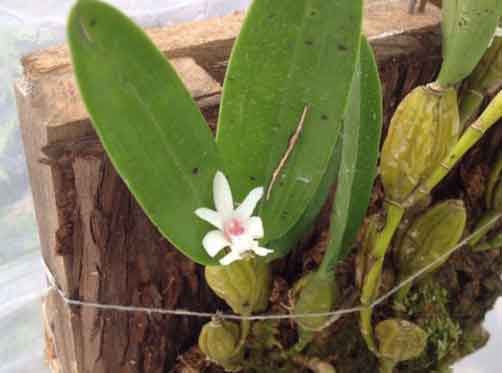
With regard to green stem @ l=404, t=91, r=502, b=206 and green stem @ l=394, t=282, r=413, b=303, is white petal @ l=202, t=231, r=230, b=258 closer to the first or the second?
green stem @ l=404, t=91, r=502, b=206


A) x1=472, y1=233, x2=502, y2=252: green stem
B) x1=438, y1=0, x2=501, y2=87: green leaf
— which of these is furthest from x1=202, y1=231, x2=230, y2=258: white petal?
x1=472, y1=233, x2=502, y2=252: green stem

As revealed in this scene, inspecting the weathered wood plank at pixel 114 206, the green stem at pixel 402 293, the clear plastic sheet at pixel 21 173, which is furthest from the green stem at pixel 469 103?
the clear plastic sheet at pixel 21 173

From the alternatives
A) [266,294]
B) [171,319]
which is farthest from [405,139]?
[171,319]

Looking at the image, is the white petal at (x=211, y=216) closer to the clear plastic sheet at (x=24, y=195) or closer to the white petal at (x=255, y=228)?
the white petal at (x=255, y=228)

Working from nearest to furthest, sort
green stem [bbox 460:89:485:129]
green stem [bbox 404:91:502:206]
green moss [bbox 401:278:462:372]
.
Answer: green stem [bbox 404:91:502:206]
green stem [bbox 460:89:485:129]
green moss [bbox 401:278:462:372]

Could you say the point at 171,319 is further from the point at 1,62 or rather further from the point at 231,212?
the point at 1,62

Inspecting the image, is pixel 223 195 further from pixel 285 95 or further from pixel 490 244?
pixel 490 244
